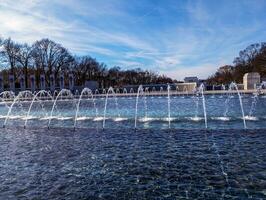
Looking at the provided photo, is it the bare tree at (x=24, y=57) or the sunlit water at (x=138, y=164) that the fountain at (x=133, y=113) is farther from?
the bare tree at (x=24, y=57)

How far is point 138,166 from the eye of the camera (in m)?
9.55

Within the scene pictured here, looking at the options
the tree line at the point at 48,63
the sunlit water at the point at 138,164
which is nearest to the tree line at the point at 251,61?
the tree line at the point at 48,63

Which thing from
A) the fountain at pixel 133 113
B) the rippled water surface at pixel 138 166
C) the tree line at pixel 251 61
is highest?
the tree line at pixel 251 61

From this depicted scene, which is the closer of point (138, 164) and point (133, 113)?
point (138, 164)

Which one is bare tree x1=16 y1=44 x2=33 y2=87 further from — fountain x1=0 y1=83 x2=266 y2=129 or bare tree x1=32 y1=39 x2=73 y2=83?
fountain x1=0 y1=83 x2=266 y2=129

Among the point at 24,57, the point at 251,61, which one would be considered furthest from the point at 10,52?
the point at 251,61

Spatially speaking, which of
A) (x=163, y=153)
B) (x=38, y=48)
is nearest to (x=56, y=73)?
(x=38, y=48)

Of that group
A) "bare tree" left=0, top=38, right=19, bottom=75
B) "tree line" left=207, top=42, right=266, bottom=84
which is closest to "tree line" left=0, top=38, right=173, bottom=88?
"bare tree" left=0, top=38, right=19, bottom=75

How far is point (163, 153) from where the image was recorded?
1096 centimetres

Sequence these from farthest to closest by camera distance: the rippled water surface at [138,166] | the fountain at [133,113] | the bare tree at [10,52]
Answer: the bare tree at [10,52] → the fountain at [133,113] → the rippled water surface at [138,166]

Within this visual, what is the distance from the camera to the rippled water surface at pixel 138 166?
7617mm

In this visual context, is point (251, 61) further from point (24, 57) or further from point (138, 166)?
point (138, 166)

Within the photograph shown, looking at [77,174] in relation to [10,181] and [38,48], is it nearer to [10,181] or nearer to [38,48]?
[10,181]

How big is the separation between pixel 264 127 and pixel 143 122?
5988 millimetres
